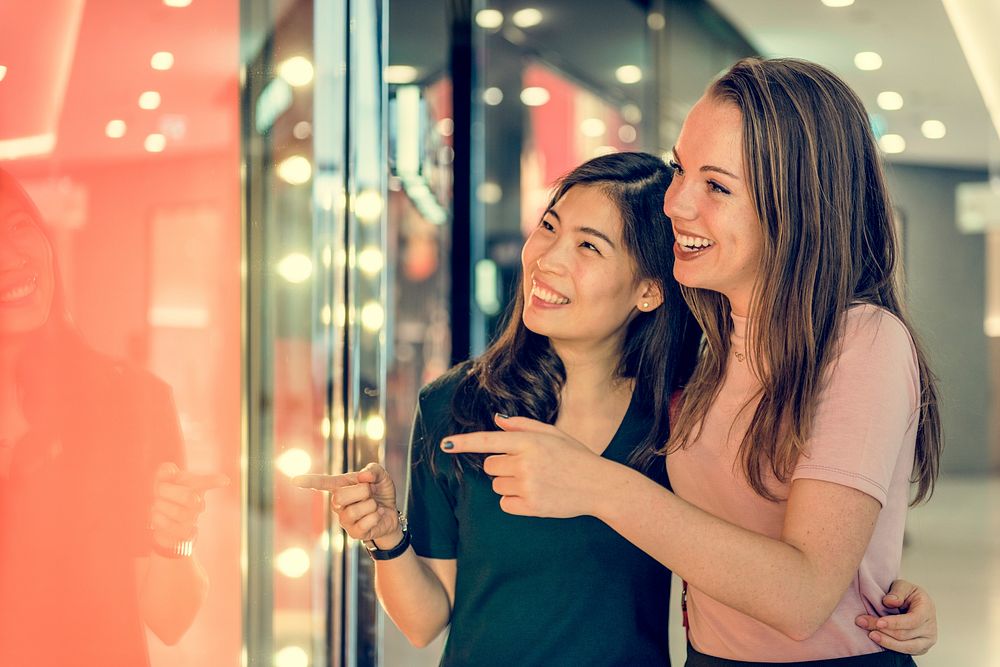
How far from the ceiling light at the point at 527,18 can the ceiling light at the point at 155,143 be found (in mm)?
3383

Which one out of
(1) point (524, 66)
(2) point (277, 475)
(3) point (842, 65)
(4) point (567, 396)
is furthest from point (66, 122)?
(3) point (842, 65)

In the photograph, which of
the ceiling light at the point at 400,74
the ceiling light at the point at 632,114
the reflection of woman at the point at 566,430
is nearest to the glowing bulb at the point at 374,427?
the reflection of woman at the point at 566,430

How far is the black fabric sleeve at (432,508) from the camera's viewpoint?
1.38m

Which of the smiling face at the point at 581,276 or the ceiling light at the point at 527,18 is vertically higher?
the ceiling light at the point at 527,18

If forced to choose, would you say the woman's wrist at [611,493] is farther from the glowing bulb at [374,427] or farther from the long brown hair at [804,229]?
the glowing bulb at [374,427]

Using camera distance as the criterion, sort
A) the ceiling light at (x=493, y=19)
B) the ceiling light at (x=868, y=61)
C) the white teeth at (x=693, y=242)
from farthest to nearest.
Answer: the ceiling light at (x=868, y=61)
the ceiling light at (x=493, y=19)
the white teeth at (x=693, y=242)

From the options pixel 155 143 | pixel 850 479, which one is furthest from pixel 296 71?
pixel 850 479

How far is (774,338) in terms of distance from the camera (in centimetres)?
114

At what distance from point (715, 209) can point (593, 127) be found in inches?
156

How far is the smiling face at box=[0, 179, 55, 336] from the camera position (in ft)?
3.26

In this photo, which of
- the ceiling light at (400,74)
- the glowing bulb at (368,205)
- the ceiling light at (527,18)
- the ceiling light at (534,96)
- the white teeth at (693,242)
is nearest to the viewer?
the white teeth at (693,242)

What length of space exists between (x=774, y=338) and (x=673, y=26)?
152 inches

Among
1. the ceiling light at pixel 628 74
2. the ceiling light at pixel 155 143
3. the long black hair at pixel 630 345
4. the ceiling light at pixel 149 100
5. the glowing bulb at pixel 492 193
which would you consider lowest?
the long black hair at pixel 630 345

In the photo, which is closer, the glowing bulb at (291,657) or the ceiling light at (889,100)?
the glowing bulb at (291,657)
